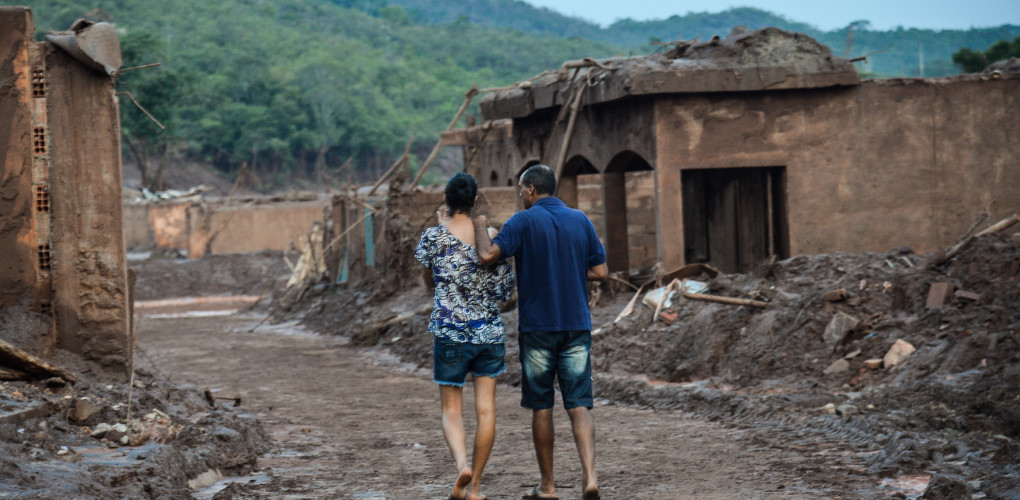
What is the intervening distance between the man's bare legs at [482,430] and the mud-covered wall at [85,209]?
3.94 m

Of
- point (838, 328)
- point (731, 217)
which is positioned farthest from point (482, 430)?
point (731, 217)

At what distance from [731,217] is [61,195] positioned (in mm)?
12140

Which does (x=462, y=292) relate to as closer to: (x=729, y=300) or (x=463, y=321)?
(x=463, y=321)

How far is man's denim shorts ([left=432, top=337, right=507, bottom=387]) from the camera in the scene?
5.86 meters

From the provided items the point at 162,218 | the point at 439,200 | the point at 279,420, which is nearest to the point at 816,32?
the point at 162,218

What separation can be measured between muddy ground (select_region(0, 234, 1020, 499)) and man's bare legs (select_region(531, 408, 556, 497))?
34 cm

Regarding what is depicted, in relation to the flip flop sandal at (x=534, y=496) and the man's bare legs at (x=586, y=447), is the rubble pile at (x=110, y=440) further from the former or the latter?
the man's bare legs at (x=586, y=447)

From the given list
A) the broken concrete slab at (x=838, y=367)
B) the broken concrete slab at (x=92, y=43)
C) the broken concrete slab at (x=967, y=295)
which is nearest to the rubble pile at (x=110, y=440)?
the broken concrete slab at (x=92, y=43)

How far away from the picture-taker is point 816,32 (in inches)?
5753

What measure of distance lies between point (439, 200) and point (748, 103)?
265 inches

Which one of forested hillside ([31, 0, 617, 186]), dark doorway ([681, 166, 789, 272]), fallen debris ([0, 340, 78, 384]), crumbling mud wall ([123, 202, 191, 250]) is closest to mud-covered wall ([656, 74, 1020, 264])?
dark doorway ([681, 166, 789, 272])

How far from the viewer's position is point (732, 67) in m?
13.8

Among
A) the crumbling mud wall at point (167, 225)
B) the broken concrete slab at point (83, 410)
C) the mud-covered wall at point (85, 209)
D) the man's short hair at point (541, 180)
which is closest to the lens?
the man's short hair at point (541, 180)

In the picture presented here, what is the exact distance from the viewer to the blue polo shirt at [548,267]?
5816mm
